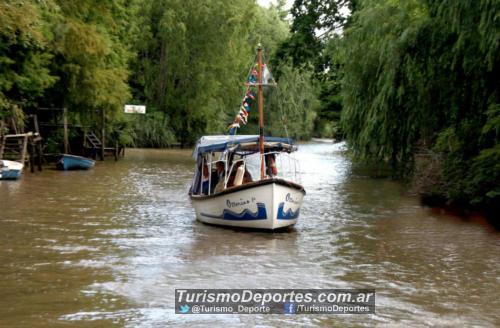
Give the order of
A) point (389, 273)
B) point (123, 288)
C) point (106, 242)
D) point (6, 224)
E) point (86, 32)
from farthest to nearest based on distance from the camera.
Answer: point (86, 32) → point (6, 224) → point (106, 242) → point (389, 273) → point (123, 288)

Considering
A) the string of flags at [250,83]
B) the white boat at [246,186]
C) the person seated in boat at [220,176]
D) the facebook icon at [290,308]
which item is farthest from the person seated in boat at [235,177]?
the facebook icon at [290,308]

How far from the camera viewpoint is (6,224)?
1617 centimetres

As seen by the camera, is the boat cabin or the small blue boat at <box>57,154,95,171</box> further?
the small blue boat at <box>57,154,95,171</box>

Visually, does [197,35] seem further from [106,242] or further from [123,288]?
[123,288]

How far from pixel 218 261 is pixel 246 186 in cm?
309

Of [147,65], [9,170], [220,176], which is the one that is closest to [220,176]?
[220,176]

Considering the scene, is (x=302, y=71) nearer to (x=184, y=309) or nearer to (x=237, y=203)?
(x=237, y=203)

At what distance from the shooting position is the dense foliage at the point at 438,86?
15.0 metres

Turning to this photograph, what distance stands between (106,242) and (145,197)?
348 inches

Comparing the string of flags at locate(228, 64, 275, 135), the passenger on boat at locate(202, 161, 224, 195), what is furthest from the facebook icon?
the passenger on boat at locate(202, 161, 224, 195)

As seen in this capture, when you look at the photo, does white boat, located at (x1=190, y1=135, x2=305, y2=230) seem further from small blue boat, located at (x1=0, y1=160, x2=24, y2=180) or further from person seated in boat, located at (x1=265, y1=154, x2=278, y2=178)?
small blue boat, located at (x1=0, y1=160, x2=24, y2=180)

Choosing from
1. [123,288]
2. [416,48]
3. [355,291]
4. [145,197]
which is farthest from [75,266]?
[145,197]

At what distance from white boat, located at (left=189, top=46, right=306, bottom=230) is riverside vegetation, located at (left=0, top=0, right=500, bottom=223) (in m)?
3.70

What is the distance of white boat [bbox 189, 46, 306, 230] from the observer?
15391 millimetres
